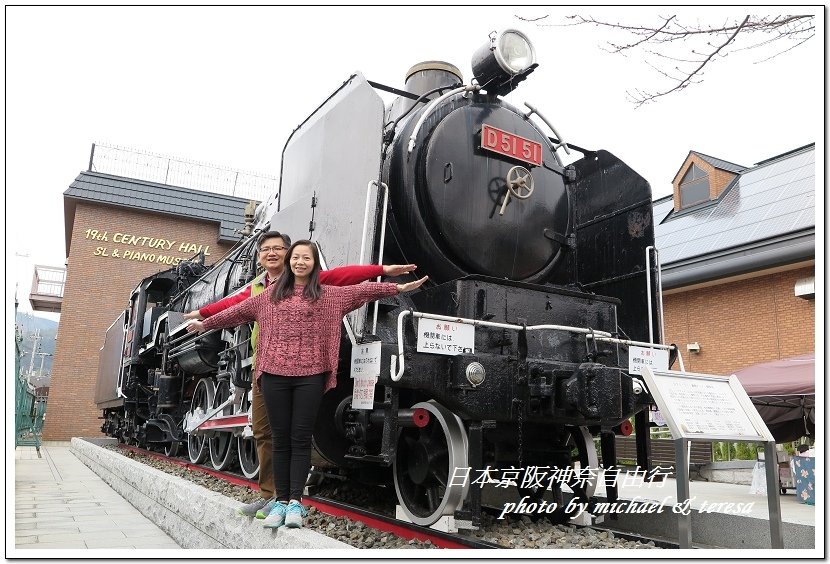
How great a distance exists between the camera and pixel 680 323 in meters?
12.6

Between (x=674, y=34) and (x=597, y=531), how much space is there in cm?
286

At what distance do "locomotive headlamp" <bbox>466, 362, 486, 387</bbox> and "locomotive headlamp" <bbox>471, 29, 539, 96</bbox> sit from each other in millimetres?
2190

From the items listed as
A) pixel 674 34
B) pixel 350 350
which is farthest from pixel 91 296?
pixel 674 34

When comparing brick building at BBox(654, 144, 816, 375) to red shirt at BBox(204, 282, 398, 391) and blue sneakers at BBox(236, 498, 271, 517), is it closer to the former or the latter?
red shirt at BBox(204, 282, 398, 391)

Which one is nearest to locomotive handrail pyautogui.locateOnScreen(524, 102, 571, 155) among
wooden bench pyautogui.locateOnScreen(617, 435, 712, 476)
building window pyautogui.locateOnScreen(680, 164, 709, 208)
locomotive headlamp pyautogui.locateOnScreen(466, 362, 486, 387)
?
locomotive headlamp pyautogui.locateOnScreen(466, 362, 486, 387)

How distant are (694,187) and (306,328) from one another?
14836 mm

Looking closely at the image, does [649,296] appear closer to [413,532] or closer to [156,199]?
[413,532]

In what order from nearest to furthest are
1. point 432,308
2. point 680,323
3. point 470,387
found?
1. point 470,387
2. point 432,308
3. point 680,323

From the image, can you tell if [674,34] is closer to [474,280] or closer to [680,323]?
[474,280]

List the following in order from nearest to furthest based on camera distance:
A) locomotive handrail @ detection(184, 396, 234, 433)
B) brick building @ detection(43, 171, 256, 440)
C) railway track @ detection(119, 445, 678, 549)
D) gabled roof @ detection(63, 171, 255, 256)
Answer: railway track @ detection(119, 445, 678, 549), locomotive handrail @ detection(184, 396, 234, 433), brick building @ detection(43, 171, 256, 440), gabled roof @ detection(63, 171, 255, 256)

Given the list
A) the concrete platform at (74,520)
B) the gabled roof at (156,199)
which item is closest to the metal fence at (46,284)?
the gabled roof at (156,199)

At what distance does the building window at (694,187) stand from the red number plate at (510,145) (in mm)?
12298

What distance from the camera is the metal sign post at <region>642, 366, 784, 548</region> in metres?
2.72

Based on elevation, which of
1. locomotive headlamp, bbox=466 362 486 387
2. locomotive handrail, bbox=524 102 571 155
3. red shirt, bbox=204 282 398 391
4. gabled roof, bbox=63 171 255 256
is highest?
gabled roof, bbox=63 171 255 256
